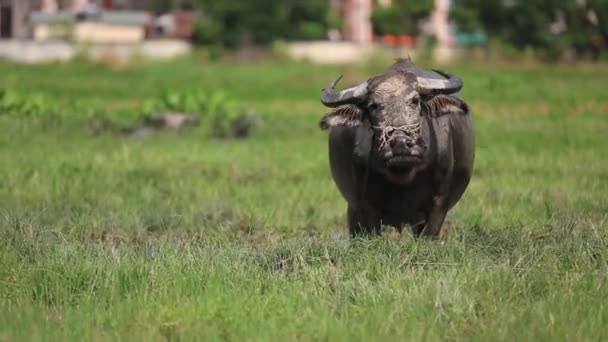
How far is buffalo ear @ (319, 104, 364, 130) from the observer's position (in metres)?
5.83

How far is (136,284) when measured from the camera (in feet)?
14.9

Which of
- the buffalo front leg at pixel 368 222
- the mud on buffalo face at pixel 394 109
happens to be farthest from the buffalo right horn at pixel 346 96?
the buffalo front leg at pixel 368 222

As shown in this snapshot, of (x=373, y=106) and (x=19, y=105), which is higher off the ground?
(x=373, y=106)

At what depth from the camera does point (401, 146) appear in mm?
5418

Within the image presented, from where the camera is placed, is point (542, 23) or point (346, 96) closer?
point (346, 96)

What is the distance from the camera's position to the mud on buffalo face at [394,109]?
5.46 m

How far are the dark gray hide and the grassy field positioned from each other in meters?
0.23

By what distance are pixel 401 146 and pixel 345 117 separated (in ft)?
1.87

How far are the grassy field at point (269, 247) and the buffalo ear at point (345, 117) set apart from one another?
60cm

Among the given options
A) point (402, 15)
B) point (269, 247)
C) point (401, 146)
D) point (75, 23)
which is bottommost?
point (75, 23)

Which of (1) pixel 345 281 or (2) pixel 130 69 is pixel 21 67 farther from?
(1) pixel 345 281

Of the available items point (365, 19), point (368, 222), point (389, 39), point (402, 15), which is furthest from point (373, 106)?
point (365, 19)

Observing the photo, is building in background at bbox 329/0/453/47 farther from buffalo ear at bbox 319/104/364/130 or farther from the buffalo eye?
the buffalo eye

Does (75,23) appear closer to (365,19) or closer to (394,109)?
(365,19)
